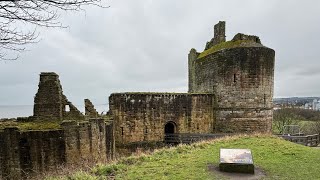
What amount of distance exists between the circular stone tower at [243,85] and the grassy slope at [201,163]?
6831 millimetres

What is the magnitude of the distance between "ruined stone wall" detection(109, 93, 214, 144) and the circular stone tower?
3.83 ft

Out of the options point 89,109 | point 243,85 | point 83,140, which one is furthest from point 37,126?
point 243,85

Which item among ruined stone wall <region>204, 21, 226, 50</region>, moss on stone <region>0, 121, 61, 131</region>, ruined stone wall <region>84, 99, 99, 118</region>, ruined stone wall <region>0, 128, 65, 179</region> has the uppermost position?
ruined stone wall <region>204, 21, 226, 50</region>

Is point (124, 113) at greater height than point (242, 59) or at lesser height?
lesser

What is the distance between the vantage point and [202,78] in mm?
23750

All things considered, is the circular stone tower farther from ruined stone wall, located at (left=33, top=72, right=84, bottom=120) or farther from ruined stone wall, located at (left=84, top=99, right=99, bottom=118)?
A: ruined stone wall, located at (left=33, top=72, right=84, bottom=120)

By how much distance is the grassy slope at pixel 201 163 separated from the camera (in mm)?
8820

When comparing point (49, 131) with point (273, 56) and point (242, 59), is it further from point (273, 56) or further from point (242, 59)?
point (273, 56)

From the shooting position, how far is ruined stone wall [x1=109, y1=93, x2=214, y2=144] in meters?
19.9

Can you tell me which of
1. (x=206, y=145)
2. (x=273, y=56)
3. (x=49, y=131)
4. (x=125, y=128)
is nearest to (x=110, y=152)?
(x=125, y=128)

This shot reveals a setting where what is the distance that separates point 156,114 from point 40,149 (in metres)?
9.15

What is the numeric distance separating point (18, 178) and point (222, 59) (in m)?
15.5

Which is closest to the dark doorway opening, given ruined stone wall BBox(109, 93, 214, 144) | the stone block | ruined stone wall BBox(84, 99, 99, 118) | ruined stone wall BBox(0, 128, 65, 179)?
ruined stone wall BBox(109, 93, 214, 144)

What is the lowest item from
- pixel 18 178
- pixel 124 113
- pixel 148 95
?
pixel 18 178
